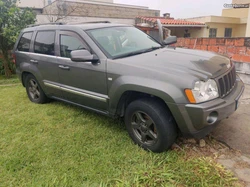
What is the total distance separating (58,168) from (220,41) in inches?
191

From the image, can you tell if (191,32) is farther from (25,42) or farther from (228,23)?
(25,42)

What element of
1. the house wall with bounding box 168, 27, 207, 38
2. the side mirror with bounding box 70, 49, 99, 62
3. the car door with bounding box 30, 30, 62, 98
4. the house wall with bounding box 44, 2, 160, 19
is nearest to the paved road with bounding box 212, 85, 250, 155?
the side mirror with bounding box 70, 49, 99, 62

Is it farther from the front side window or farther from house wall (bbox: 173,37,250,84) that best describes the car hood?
house wall (bbox: 173,37,250,84)

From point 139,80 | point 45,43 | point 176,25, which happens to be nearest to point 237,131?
point 139,80

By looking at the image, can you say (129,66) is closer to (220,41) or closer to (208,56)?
(208,56)

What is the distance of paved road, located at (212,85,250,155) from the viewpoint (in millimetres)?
2733

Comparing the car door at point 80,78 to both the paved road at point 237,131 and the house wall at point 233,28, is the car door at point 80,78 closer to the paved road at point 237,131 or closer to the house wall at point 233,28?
the paved road at point 237,131

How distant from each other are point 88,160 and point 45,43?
243 centimetres

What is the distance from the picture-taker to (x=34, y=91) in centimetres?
471

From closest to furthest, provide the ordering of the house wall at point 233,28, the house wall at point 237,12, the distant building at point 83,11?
the distant building at point 83,11, the house wall at point 233,28, the house wall at point 237,12

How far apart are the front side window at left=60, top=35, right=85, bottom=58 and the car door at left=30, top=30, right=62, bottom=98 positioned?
23cm

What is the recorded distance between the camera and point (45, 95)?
4.51 meters

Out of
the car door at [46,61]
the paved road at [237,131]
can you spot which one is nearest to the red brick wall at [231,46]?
the paved road at [237,131]

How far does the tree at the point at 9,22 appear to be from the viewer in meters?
7.23
